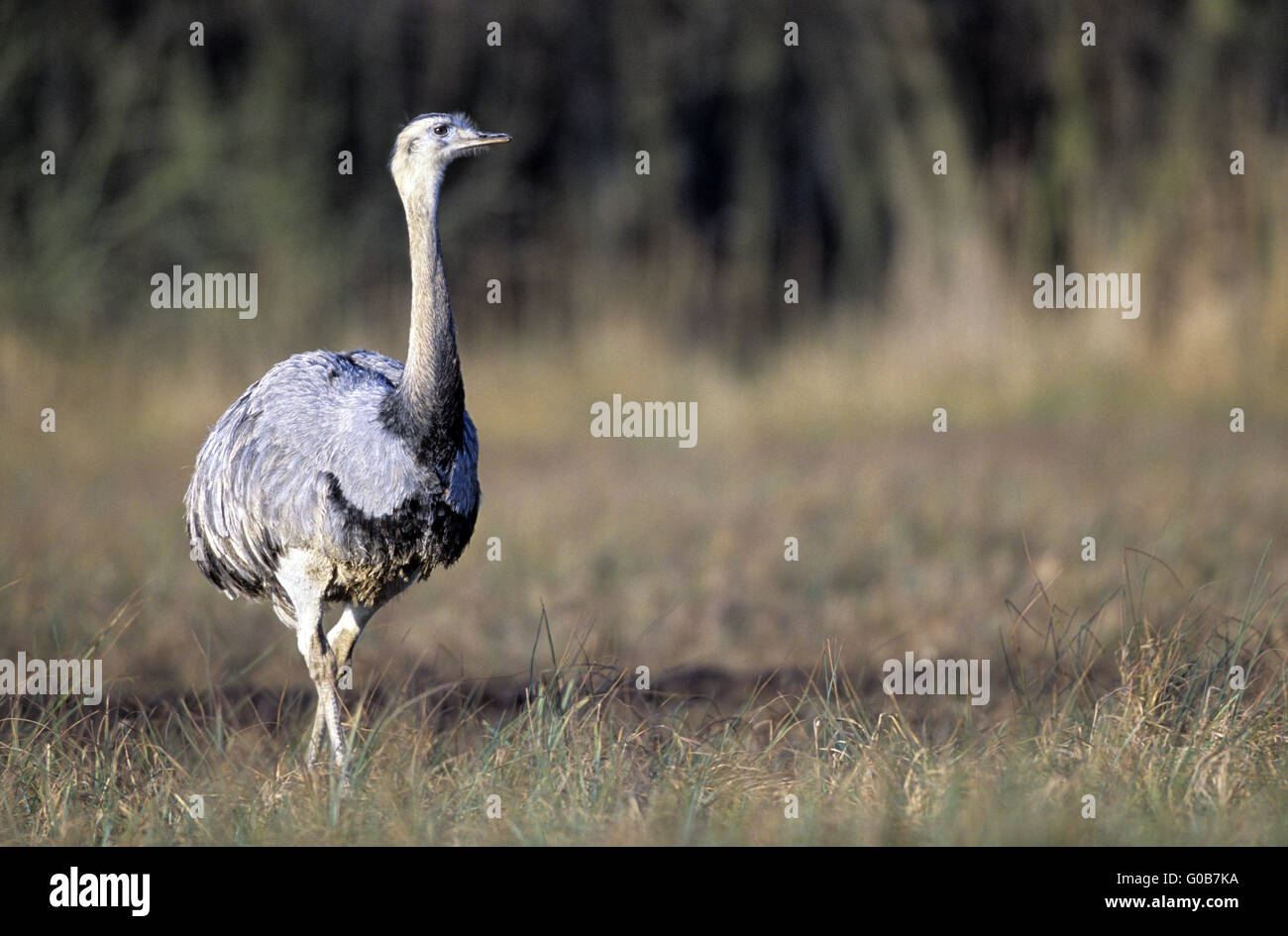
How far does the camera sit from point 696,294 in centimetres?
1452

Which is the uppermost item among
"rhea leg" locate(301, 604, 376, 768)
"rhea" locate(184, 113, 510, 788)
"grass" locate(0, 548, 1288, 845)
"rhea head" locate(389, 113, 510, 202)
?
"rhea head" locate(389, 113, 510, 202)

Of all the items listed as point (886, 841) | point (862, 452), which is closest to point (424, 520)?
point (886, 841)

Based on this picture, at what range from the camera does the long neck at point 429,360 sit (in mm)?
4992

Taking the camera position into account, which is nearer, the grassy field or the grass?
the grass

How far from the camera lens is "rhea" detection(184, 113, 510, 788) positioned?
4.98 metres

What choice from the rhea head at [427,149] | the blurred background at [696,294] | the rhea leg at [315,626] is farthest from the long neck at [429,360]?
the blurred background at [696,294]

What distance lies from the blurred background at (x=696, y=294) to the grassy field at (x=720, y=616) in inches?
1.9

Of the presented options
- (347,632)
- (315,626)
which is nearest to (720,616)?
(347,632)

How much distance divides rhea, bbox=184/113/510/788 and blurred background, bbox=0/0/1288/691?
160 centimetres

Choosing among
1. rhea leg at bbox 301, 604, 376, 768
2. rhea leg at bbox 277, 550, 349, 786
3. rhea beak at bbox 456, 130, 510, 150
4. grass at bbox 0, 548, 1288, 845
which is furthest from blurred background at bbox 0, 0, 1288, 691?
rhea beak at bbox 456, 130, 510, 150

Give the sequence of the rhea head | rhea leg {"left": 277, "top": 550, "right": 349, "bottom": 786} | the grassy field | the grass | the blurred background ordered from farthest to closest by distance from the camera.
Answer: the blurred background < the rhea head < rhea leg {"left": 277, "top": 550, "right": 349, "bottom": 786} < the grassy field < the grass

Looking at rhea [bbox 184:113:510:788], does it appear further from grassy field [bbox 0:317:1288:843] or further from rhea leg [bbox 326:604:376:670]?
grassy field [bbox 0:317:1288:843]

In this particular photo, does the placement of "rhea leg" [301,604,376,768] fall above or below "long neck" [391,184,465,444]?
below

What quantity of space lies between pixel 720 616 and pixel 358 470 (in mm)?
3129
